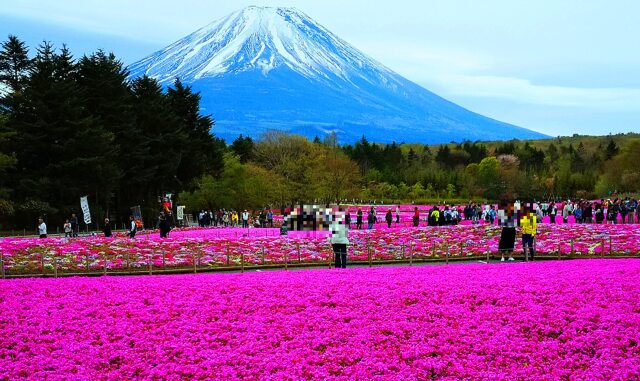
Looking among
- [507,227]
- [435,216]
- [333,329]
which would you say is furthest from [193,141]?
[333,329]

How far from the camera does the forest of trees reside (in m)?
49.0

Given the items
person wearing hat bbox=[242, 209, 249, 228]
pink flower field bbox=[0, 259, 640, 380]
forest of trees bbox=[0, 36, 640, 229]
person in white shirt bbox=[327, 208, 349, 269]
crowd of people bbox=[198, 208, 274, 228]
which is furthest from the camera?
crowd of people bbox=[198, 208, 274, 228]

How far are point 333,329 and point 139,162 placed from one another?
5193 centimetres

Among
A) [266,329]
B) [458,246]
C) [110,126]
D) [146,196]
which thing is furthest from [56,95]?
[266,329]

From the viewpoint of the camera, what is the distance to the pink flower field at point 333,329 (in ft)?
30.6

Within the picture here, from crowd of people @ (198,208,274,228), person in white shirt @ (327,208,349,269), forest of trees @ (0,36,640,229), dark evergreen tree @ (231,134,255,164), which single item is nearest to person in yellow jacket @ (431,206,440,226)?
crowd of people @ (198,208,274,228)

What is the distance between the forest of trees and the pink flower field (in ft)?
111

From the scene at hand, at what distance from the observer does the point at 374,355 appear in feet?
31.9

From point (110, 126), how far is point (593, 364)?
54.6 metres

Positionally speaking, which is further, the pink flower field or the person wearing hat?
the person wearing hat

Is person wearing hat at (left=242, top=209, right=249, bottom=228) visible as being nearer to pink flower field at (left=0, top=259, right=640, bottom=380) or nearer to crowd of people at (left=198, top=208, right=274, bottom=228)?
crowd of people at (left=198, top=208, right=274, bottom=228)

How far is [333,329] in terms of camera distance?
1114 cm

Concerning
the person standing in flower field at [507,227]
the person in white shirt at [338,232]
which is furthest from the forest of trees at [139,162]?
the person standing in flower field at [507,227]

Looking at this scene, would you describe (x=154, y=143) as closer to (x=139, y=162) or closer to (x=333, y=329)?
(x=139, y=162)
